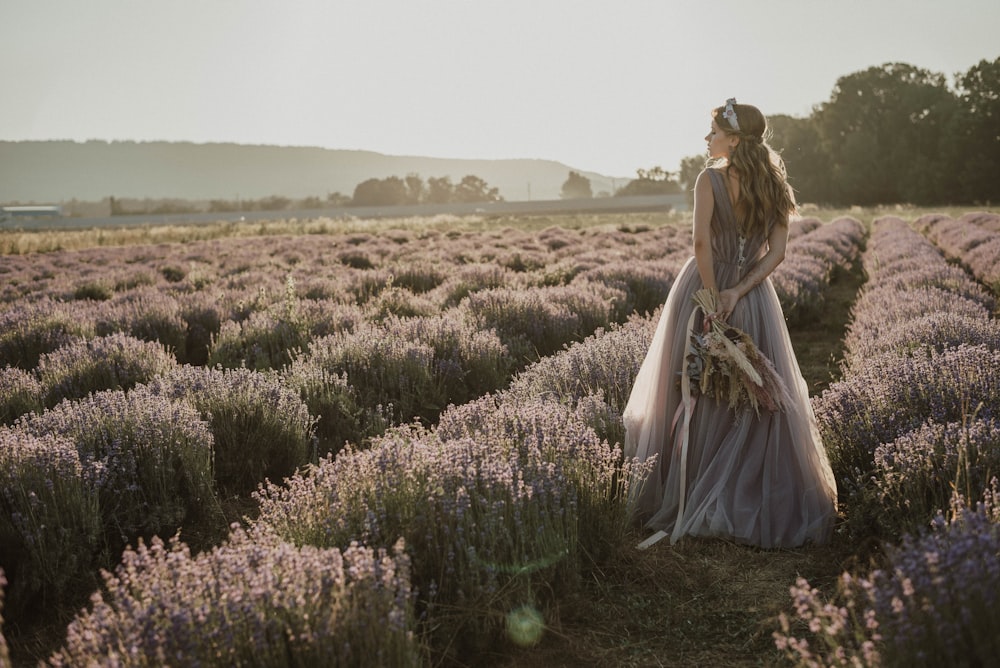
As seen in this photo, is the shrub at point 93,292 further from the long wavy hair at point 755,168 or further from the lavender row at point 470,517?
the long wavy hair at point 755,168

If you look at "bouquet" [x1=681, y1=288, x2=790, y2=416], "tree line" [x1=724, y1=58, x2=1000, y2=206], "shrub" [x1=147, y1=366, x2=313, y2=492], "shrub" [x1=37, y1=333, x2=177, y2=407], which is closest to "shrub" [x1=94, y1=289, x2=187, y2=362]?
"shrub" [x1=37, y1=333, x2=177, y2=407]

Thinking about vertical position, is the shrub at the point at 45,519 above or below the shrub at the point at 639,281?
below

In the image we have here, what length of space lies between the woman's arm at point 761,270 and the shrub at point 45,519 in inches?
120

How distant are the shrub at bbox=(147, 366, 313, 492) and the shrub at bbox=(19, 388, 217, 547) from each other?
33 centimetres

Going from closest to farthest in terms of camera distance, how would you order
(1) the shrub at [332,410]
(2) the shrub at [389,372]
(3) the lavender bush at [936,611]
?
(3) the lavender bush at [936,611]
(1) the shrub at [332,410]
(2) the shrub at [389,372]

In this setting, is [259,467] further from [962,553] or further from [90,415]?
[962,553]

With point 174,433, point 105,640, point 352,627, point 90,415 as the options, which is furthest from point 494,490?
point 90,415

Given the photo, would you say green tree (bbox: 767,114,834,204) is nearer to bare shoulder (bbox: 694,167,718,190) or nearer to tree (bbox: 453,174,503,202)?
tree (bbox: 453,174,503,202)

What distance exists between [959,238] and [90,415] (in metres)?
17.4

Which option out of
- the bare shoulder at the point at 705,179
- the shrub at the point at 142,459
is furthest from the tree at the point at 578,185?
the shrub at the point at 142,459

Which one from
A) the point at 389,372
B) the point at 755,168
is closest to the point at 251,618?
the point at 755,168

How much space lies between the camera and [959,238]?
16.0 m

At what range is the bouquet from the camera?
Answer: 345 cm

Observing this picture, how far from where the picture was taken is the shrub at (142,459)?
3482 mm
